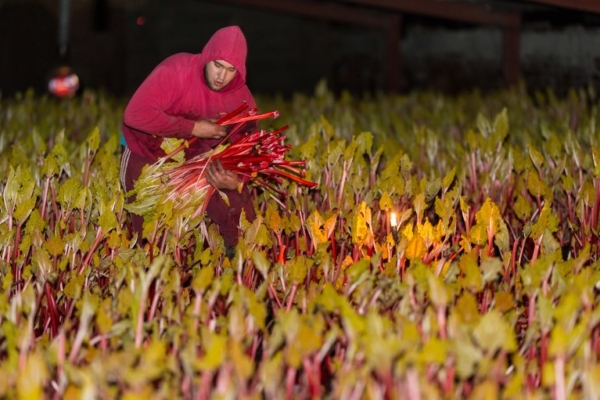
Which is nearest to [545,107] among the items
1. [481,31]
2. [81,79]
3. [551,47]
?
[551,47]

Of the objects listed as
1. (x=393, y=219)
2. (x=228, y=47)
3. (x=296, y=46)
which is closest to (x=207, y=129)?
(x=228, y=47)

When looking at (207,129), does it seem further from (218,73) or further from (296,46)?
(296,46)

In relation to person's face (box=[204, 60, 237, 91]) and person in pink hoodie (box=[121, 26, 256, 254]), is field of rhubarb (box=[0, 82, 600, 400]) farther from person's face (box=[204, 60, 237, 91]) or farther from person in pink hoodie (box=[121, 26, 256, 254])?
person's face (box=[204, 60, 237, 91])

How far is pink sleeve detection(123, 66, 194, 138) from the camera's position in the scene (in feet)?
15.7

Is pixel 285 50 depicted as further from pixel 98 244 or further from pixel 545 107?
pixel 98 244

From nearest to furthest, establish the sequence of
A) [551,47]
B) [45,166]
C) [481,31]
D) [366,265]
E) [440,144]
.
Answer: [366,265]
[45,166]
[440,144]
[551,47]
[481,31]

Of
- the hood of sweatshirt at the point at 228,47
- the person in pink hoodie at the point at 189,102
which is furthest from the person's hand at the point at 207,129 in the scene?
the hood of sweatshirt at the point at 228,47

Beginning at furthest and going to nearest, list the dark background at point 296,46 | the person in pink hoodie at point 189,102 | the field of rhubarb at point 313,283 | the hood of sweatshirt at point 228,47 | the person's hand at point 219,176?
the dark background at point 296,46 < the person's hand at point 219,176 < the person in pink hoodie at point 189,102 < the hood of sweatshirt at point 228,47 < the field of rhubarb at point 313,283

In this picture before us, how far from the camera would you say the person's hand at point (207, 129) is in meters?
4.78

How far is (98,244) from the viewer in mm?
4773

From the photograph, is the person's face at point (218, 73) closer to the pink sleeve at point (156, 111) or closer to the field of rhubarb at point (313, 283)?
the pink sleeve at point (156, 111)

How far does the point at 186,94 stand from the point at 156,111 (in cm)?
18

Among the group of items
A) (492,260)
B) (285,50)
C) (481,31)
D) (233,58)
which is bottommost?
(285,50)

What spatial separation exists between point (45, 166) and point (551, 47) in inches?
317
